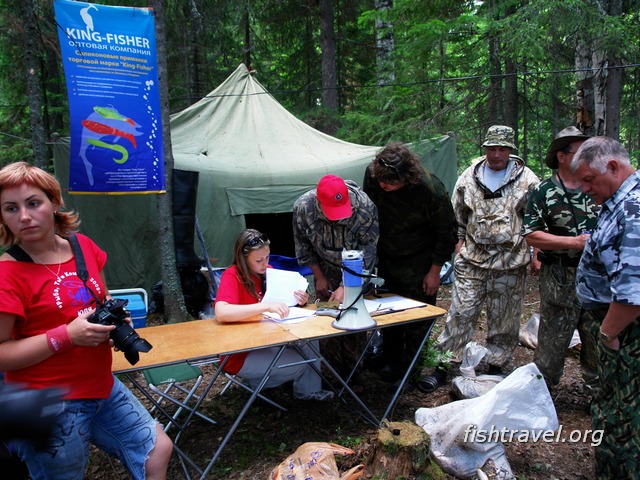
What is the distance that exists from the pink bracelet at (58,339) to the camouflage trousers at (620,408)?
205 centimetres

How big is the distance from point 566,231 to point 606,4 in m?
4.23

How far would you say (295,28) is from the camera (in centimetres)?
1116

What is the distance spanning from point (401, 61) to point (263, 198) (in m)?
3.38

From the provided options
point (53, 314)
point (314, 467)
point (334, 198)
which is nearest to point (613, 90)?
point (334, 198)

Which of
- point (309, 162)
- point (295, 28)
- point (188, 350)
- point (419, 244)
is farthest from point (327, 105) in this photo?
point (188, 350)

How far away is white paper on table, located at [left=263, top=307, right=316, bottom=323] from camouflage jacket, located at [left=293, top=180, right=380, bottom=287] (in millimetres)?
429

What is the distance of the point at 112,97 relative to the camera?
181 inches

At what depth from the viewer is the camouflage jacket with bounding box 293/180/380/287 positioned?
2941 millimetres

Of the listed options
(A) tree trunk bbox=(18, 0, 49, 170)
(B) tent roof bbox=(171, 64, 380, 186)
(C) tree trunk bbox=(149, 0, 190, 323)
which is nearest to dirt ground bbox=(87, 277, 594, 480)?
(C) tree trunk bbox=(149, 0, 190, 323)

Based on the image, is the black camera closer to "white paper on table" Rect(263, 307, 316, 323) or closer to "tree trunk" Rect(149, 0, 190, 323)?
"white paper on table" Rect(263, 307, 316, 323)

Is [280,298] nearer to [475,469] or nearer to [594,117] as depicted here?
[475,469]

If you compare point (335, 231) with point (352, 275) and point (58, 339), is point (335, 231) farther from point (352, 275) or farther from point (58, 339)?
point (58, 339)

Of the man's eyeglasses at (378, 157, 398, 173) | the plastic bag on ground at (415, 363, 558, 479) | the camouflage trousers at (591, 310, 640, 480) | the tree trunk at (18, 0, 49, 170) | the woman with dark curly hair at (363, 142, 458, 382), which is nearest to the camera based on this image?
the camouflage trousers at (591, 310, 640, 480)

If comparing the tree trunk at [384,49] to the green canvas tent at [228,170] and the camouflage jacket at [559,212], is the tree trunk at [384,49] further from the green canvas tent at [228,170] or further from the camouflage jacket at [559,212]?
the camouflage jacket at [559,212]
